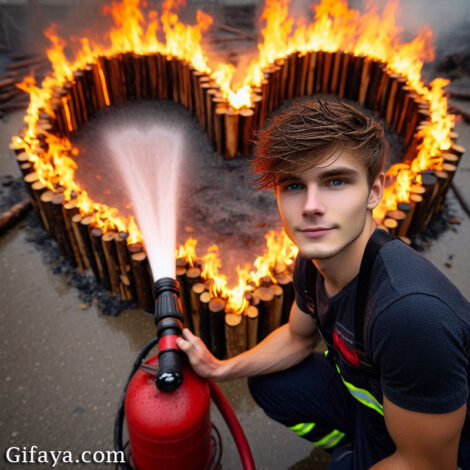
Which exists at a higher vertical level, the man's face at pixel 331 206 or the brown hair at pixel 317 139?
the brown hair at pixel 317 139

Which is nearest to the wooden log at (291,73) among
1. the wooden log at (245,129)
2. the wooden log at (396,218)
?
the wooden log at (245,129)

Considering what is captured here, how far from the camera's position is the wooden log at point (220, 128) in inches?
223

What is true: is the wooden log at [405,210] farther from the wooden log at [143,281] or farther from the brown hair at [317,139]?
the wooden log at [143,281]

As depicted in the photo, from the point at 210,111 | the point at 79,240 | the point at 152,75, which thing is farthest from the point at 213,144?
the point at 79,240

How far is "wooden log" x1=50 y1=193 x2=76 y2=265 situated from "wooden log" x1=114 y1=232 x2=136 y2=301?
2.79ft

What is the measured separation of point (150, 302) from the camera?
4055mm

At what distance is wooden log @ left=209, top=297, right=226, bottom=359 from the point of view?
10.8 feet

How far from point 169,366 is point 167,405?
9.7 inches

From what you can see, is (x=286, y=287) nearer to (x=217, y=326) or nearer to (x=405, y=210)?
(x=217, y=326)

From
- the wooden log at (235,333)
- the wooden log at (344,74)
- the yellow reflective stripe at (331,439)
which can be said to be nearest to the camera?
the yellow reflective stripe at (331,439)

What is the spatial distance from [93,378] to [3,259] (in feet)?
7.22

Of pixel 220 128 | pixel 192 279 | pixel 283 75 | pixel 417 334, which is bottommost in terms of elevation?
pixel 192 279

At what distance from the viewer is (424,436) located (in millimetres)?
1661

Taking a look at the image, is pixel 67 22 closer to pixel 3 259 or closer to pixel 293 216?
pixel 3 259
